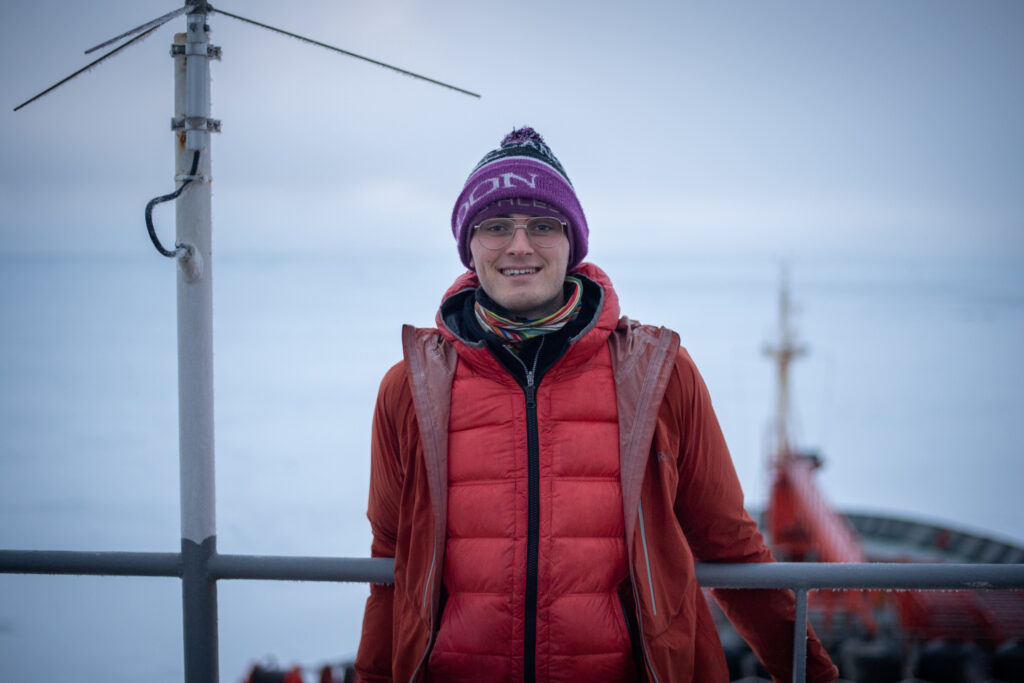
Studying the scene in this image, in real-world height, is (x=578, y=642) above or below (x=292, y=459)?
above

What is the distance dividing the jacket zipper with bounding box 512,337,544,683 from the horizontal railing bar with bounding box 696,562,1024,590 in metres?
0.43

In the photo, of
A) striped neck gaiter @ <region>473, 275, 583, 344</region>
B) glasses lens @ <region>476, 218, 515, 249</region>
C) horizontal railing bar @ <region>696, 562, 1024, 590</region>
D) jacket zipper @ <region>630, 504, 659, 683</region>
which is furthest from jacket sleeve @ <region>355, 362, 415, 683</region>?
horizontal railing bar @ <region>696, 562, 1024, 590</region>

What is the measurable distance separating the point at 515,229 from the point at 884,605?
12099 millimetres

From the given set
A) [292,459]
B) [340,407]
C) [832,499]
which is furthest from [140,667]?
[340,407]

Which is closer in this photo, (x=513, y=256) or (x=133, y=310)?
(x=513, y=256)

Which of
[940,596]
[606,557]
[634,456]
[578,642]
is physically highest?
[634,456]

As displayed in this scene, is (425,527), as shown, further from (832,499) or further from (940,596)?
(832,499)

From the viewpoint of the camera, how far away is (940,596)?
11.0 m

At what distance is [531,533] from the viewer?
1511 mm

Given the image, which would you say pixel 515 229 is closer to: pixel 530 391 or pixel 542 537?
pixel 530 391

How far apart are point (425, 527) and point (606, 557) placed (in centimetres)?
40

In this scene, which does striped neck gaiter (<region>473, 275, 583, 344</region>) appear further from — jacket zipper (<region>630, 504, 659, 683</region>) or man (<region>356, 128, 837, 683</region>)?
jacket zipper (<region>630, 504, 659, 683</region>)

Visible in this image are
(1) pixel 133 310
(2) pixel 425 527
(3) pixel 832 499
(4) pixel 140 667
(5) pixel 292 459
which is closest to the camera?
(2) pixel 425 527

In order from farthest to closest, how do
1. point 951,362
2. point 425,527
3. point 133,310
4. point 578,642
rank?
point 133,310
point 951,362
point 425,527
point 578,642
